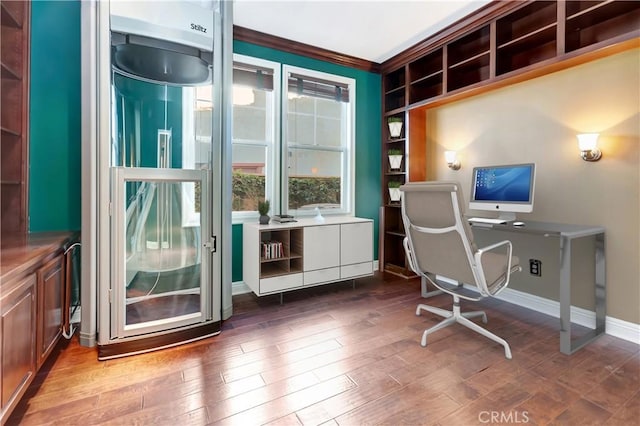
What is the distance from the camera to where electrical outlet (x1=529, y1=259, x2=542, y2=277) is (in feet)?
9.40

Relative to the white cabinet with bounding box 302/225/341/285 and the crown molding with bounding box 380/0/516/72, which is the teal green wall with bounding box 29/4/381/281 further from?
the crown molding with bounding box 380/0/516/72

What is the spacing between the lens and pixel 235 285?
329 centimetres

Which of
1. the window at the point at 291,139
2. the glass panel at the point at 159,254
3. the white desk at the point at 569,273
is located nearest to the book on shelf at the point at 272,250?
the window at the point at 291,139

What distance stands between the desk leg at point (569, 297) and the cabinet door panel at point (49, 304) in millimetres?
3163

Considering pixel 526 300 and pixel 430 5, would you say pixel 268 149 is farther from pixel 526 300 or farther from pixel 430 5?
pixel 526 300

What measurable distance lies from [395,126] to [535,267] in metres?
2.17

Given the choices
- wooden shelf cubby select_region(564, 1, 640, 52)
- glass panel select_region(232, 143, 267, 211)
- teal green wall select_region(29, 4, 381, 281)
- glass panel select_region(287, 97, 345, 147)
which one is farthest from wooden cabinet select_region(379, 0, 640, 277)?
teal green wall select_region(29, 4, 381, 281)

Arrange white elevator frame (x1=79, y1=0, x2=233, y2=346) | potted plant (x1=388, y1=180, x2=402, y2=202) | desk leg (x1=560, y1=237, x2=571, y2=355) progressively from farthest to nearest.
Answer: potted plant (x1=388, y1=180, x2=402, y2=202)
desk leg (x1=560, y1=237, x2=571, y2=355)
white elevator frame (x1=79, y1=0, x2=233, y2=346)

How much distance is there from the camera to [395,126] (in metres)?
3.95

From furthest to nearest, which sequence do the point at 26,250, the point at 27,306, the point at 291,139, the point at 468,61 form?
the point at 291,139
the point at 468,61
the point at 26,250
the point at 27,306

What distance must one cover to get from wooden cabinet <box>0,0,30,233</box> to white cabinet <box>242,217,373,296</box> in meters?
1.71

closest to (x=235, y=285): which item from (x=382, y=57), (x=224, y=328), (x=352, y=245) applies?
(x=224, y=328)

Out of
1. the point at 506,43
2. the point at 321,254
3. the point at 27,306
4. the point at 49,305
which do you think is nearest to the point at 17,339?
the point at 27,306

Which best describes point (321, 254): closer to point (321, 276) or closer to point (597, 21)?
point (321, 276)
